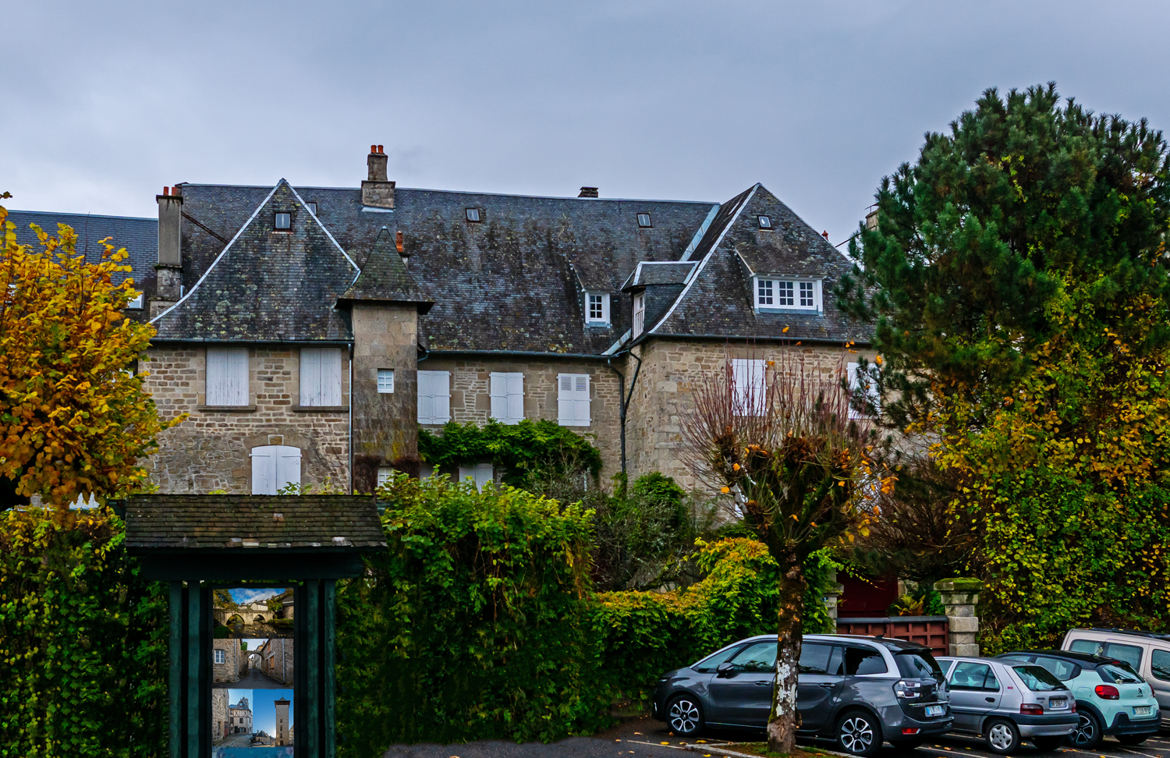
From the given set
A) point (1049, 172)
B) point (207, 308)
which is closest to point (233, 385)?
point (207, 308)

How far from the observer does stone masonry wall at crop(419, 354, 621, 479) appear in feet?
107

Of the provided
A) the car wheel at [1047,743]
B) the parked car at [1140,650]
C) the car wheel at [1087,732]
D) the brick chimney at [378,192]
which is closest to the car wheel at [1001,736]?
the car wheel at [1047,743]

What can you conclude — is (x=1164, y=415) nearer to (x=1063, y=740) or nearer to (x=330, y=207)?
(x=1063, y=740)

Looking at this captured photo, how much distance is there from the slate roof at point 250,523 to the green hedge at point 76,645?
0.66 m

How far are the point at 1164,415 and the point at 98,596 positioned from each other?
17.6 metres

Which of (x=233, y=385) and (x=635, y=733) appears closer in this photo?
(x=635, y=733)

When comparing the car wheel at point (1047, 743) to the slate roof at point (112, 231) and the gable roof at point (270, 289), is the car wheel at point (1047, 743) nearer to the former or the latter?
the gable roof at point (270, 289)

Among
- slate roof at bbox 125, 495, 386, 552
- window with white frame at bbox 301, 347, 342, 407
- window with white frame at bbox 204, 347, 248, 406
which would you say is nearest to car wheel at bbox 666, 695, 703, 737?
slate roof at bbox 125, 495, 386, 552

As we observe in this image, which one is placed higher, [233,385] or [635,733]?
[233,385]

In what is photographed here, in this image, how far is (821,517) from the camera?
1608 centimetres

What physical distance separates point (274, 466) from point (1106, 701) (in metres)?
18.6

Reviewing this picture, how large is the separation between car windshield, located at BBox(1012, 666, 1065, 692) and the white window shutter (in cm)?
1761

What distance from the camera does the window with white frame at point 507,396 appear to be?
32.7m

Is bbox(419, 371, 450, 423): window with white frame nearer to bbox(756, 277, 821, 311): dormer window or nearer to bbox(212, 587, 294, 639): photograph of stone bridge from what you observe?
bbox(756, 277, 821, 311): dormer window
